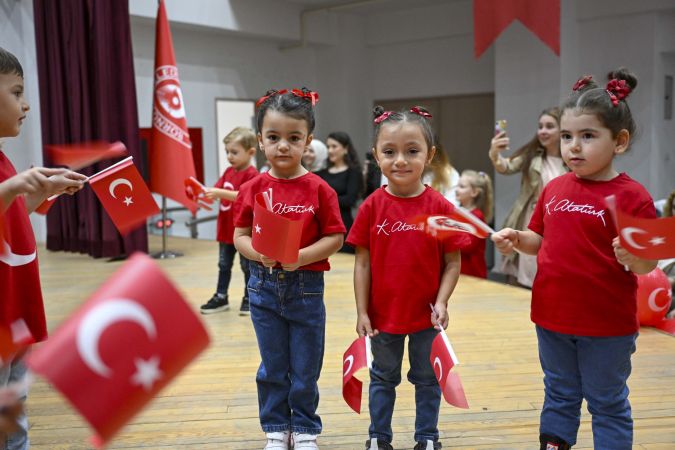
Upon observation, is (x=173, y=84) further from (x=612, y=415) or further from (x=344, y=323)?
(x=612, y=415)

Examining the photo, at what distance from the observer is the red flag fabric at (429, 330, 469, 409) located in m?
1.66

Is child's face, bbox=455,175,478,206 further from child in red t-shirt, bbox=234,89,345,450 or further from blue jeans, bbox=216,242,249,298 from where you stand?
child in red t-shirt, bbox=234,89,345,450

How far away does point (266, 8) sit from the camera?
24.1 feet

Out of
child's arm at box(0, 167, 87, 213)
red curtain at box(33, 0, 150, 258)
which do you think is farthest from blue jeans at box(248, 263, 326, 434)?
red curtain at box(33, 0, 150, 258)

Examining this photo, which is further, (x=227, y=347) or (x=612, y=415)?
(x=227, y=347)

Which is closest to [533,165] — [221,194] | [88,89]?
[221,194]

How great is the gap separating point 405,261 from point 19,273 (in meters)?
1.00

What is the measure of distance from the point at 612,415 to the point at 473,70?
652 cm

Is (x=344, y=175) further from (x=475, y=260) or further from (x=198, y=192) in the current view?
(x=198, y=192)

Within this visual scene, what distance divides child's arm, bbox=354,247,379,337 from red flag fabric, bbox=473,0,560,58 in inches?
157

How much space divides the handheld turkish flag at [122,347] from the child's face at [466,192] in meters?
3.33

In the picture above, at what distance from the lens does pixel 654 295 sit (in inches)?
124

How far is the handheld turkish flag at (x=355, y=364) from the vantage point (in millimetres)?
1782

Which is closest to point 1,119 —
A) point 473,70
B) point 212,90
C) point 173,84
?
point 173,84
